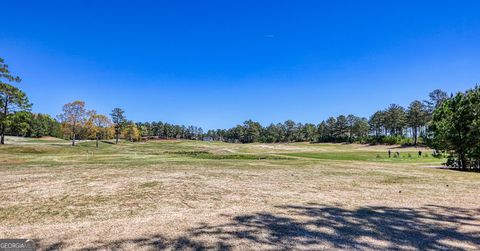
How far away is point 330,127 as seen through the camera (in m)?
146

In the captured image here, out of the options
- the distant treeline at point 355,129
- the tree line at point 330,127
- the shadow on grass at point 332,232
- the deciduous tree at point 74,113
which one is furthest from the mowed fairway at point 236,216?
the distant treeline at point 355,129

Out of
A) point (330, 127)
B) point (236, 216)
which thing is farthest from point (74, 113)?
point (330, 127)

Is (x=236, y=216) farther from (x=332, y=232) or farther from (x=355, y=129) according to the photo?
(x=355, y=129)

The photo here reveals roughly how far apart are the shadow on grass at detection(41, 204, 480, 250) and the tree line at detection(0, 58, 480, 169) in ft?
85.5

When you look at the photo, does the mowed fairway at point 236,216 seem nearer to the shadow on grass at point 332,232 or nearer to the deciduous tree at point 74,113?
the shadow on grass at point 332,232

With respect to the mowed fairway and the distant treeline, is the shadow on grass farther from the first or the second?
the distant treeline

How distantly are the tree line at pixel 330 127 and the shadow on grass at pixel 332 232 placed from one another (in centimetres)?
2607

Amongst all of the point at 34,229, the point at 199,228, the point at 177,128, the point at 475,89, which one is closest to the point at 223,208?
the point at 199,228

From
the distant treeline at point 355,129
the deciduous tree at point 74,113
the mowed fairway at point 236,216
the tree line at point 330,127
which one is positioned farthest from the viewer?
the distant treeline at point 355,129

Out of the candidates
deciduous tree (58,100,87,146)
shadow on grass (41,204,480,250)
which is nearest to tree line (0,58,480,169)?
deciduous tree (58,100,87,146)

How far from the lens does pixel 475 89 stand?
30375 mm

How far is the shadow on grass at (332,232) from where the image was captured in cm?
561

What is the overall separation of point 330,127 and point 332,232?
147119mm

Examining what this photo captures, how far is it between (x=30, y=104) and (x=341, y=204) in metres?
55.4
